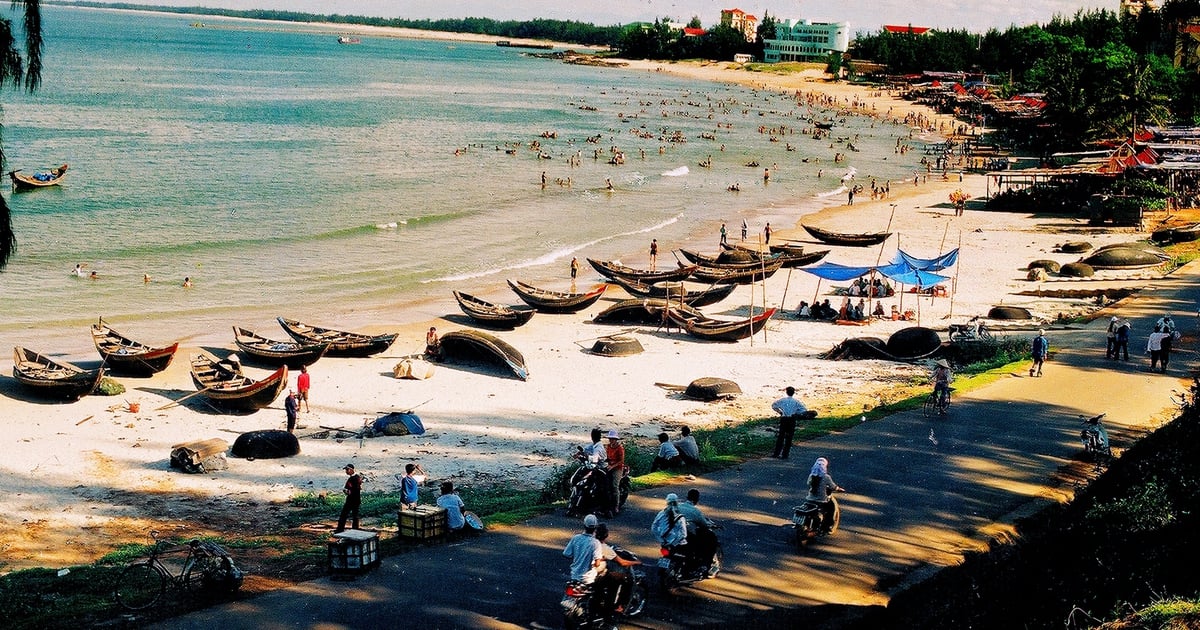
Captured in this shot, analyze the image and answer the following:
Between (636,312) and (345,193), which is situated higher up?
(345,193)

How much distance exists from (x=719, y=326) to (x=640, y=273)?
7.21m

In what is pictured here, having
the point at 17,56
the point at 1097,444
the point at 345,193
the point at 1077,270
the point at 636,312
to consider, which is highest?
the point at 17,56

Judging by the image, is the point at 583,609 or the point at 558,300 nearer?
the point at 583,609

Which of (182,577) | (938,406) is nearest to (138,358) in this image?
(182,577)

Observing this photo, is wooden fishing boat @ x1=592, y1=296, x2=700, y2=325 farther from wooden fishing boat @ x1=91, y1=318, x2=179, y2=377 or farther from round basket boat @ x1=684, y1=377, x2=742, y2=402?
wooden fishing boat @ x1=91, y1=318, x2=179, y2=377

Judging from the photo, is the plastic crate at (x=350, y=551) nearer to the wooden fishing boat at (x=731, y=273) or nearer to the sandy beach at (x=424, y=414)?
the sandy beach at (x=424, y=414)

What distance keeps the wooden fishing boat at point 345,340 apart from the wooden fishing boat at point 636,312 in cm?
686

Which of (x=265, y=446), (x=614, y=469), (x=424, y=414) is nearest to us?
(x=614, y=469)

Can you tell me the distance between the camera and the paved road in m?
11.4

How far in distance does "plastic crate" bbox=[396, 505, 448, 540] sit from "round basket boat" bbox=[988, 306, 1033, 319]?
22.1 metres

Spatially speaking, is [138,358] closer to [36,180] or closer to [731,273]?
[731,273]

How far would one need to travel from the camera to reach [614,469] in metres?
14.2

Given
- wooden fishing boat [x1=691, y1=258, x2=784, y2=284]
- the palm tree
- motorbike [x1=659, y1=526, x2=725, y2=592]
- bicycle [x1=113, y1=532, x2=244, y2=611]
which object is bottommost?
wooden fishing boat [x1=691, y1=258, x2=784, y2=284]

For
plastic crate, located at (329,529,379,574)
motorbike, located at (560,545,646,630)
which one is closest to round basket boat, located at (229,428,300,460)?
plastic crate, located at (329,529,379,574)
